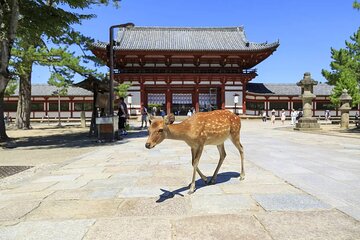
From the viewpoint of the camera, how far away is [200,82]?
1449 inches

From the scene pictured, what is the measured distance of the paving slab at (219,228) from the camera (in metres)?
3.23

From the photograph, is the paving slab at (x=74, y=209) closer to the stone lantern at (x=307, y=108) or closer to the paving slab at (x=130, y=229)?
the paving slab at (x=130, y=229)

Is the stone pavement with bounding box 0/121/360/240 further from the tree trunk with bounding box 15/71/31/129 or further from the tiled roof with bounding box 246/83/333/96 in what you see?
the tiled roof with bounding box 246/83/333/96

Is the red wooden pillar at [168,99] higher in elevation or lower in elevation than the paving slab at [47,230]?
higher

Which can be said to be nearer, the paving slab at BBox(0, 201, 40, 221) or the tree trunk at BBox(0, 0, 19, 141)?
the paving slab at BBox(0, 201, 40, 221)

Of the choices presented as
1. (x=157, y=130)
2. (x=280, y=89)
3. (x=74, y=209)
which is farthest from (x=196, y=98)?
(x=74, y=209)

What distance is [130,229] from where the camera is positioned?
3.47 meters

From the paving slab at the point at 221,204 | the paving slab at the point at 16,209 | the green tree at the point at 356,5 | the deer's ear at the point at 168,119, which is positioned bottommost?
the paving slab at the point at 16,209

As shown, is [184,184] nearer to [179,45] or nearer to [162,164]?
[162,164]

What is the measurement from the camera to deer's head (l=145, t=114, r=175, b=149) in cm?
460

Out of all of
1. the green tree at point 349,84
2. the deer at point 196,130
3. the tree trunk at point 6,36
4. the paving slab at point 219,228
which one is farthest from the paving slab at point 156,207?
the green tree at point 349,84

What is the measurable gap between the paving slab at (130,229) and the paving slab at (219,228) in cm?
13

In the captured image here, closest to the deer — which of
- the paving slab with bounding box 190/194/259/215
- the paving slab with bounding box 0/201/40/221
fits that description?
the paving slab with bounding box 190/194/259/215

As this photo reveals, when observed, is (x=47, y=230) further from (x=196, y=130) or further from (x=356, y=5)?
(x=356, y=5)
